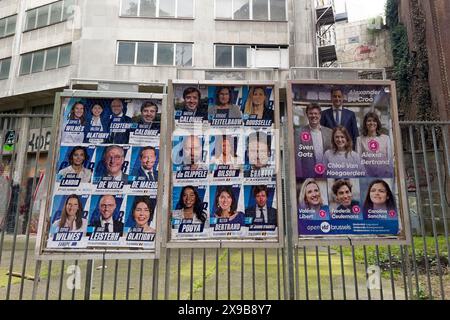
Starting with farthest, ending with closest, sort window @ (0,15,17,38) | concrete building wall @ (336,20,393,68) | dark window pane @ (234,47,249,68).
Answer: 1. concrete building wall @ (336,20,393,68)
2. window @ (0,15,17,38)
3. dark window pane @ (234,47,249,68)

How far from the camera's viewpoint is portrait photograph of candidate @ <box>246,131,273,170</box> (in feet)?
13.0

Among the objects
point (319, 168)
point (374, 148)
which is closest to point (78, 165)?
point (319, 168)

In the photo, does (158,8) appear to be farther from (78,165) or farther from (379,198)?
(379,198)

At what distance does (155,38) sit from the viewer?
20219 millimetres

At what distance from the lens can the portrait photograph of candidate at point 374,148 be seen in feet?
13.1

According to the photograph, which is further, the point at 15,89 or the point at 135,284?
the point at 15,89

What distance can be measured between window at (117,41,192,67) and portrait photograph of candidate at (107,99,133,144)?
16653mm

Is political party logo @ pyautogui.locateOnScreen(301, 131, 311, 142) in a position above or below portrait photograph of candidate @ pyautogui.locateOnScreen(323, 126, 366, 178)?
above

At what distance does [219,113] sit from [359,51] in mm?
33397

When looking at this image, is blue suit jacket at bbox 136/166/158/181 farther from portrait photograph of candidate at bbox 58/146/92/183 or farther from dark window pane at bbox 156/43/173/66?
dark window pane at bbox 156/43/173/66

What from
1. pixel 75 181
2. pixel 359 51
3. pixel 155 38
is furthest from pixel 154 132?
pixel 359 51

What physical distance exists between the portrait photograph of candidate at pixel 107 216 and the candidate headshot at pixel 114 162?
0.26 m

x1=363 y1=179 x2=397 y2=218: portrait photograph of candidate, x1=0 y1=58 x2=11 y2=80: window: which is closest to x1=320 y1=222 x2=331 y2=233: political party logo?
x1=363 y1=179 x2=397 y2=218: portrait photograph of candidate

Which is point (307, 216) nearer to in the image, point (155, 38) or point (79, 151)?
point (79, 151)
